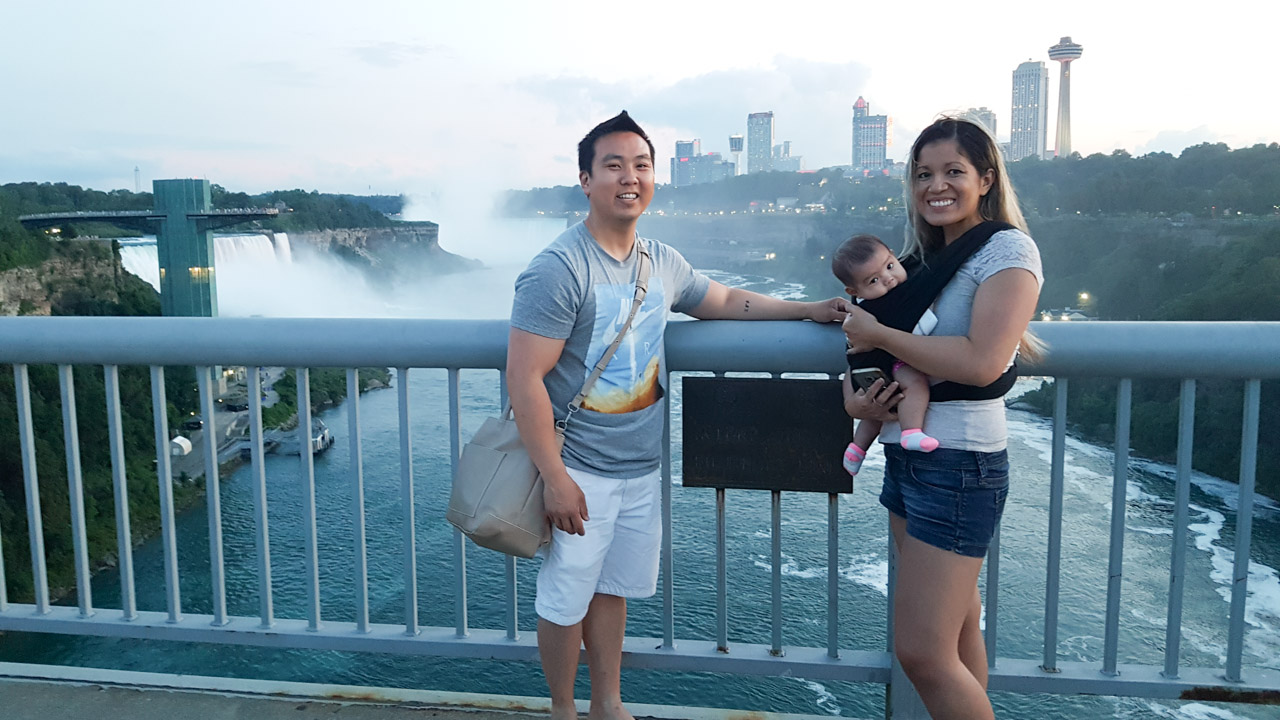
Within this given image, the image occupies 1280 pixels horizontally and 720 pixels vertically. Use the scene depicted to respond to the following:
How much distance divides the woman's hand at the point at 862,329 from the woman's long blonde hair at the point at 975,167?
211mm

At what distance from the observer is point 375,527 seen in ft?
92.1

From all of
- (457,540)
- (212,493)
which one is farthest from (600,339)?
(212,493)

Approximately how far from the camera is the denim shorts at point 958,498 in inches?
70.3

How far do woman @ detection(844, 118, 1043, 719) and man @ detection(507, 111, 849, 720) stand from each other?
1.14ft

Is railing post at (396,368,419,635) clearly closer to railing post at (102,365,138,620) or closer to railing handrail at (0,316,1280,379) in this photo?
railing handrail at (0,316,1280,379)

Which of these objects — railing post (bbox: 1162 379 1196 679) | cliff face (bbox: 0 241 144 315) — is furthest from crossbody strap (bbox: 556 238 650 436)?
cliff face (bbox: 0 241 144 315)

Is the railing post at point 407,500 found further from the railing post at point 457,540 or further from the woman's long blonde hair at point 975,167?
the woman's long blonde hair at point 975,167

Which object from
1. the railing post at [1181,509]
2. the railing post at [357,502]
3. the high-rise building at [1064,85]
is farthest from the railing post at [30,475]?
the high-rise building at [1064,85]

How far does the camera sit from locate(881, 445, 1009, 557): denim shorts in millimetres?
1785

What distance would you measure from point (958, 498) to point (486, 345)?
1.11 m

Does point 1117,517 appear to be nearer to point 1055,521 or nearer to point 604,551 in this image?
point 1055,521

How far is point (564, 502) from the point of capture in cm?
198

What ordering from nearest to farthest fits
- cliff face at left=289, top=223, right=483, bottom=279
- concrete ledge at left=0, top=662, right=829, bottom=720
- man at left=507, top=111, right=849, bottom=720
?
man at left=507, top=111, right=849, bottom=720
concrete ledge at left=0, top=662, right=829, bottom=720
cliff face at left=289, top=223, right=483, bottom=279

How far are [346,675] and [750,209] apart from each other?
256 feet
